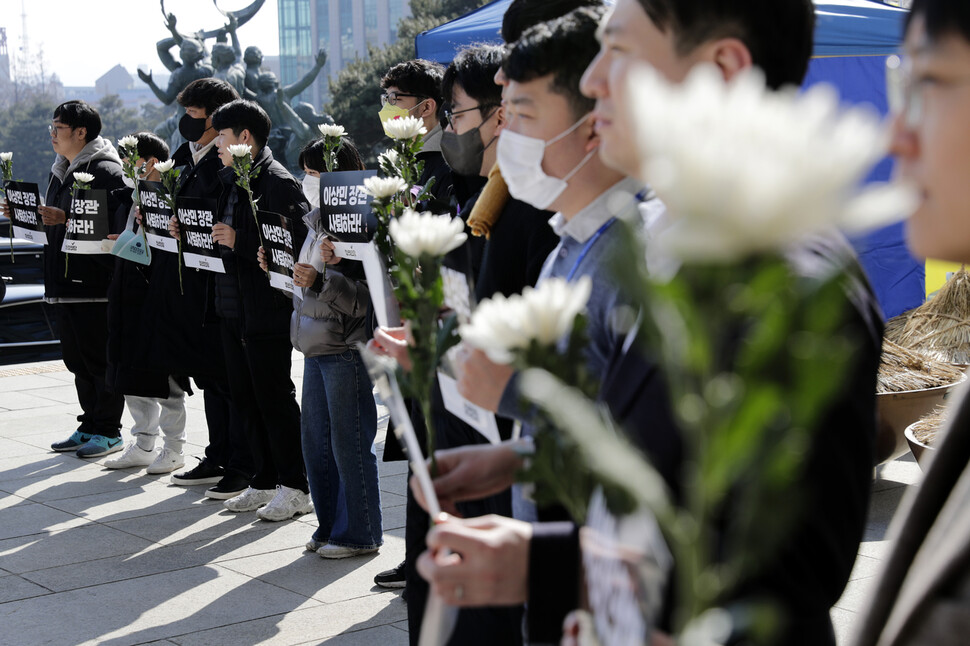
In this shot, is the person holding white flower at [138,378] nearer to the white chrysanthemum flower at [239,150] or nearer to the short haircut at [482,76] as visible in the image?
the white chrysanthemum flower at [239,150]

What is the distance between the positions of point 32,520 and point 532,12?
504cm

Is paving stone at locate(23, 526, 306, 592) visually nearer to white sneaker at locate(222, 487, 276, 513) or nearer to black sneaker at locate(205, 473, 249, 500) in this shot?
white sneaker at locate(222, 487, 276, 513)

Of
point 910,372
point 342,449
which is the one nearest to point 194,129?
point 342,449

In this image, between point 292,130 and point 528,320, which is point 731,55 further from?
point 292,130

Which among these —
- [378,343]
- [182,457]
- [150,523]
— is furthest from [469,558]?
[182,457]

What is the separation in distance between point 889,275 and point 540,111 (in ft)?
21.0

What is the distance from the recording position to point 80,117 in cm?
817

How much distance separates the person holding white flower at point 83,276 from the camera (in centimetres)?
806

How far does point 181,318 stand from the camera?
7.16m

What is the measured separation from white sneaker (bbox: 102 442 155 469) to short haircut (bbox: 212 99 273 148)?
108 inches

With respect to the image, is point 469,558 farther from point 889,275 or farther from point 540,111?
point 889,275

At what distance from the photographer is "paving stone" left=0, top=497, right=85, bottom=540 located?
6.36 m

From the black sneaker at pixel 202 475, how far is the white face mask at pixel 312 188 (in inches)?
95.5

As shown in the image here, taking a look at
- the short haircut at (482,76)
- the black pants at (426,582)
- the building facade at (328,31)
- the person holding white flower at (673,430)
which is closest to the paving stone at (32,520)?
the black pants at (426,582)
